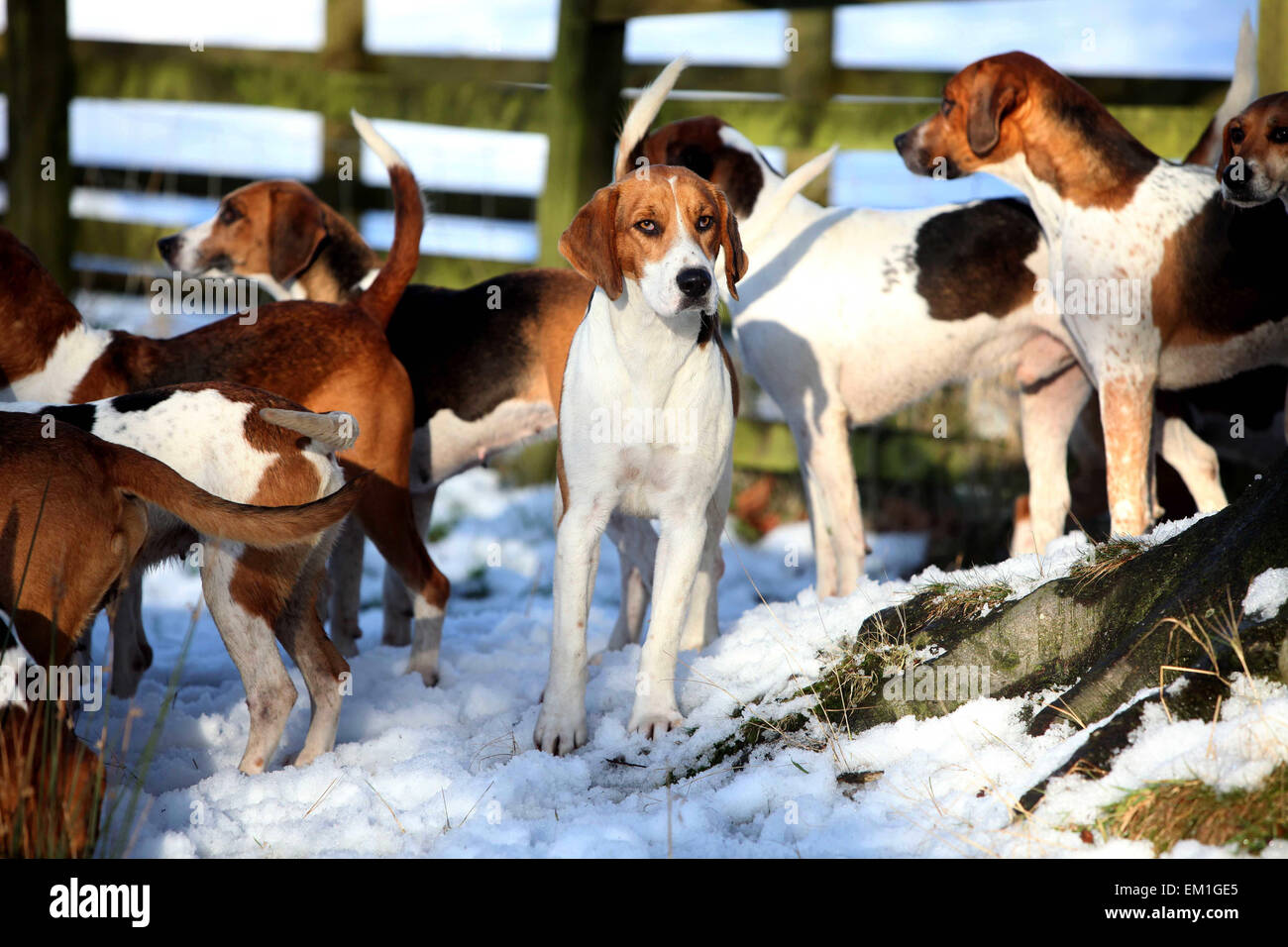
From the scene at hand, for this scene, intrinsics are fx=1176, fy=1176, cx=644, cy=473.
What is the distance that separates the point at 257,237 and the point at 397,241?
925 mm

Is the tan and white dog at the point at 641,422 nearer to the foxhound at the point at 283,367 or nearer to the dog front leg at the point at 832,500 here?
the foxhound at the point at 283,367

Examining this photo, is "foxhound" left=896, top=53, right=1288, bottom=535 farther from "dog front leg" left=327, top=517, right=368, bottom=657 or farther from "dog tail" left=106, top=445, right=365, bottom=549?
"dog front leg" left=327, top=517, right=368, bottom=657

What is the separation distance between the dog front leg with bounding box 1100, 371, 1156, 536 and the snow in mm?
1842

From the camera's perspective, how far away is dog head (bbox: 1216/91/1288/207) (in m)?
3.79

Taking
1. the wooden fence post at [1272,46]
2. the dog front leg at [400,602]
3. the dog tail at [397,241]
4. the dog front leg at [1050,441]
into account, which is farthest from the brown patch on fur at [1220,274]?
the dog front leg at [400,602]

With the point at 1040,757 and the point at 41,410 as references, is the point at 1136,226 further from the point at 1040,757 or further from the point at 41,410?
the point at 41,410

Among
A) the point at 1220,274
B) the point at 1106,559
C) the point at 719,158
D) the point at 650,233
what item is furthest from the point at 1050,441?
Result: the point at 650,233

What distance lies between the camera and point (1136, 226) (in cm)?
447

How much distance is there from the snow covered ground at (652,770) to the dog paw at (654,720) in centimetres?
5

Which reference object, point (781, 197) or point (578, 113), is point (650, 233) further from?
point (578, 113)

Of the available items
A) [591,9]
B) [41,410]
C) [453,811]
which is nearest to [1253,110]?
[453,811]

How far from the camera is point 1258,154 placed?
3.81m
